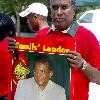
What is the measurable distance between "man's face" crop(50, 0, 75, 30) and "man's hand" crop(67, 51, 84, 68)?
30 centimetres

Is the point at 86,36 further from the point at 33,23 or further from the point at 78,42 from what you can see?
the point at 33,23

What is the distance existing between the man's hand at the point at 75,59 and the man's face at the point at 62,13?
Result: 0.98 ft

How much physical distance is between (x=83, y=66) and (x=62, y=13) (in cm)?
39

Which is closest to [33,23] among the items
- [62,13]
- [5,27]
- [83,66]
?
[5,27]

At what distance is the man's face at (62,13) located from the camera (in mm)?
2850

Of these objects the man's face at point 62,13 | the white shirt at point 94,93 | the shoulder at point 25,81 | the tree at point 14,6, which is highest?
the man's face at point 62,13

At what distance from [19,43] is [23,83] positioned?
0.24 metres

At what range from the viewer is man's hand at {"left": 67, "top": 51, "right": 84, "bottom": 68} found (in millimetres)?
2604

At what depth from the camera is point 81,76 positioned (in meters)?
2.79

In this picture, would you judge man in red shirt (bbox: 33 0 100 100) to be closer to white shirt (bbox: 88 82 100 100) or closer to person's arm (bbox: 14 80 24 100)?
person's arm (bbox: 14 80 24 100)

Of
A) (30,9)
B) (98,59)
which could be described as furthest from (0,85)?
(30,9)

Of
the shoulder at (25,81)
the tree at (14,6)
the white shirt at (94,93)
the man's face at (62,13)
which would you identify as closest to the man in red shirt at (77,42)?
the man's face at (62,13)

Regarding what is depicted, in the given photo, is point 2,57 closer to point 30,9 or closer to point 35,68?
point 35,68

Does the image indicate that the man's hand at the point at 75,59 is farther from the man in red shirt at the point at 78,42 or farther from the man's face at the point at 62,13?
the man's face at the point at 62,13
